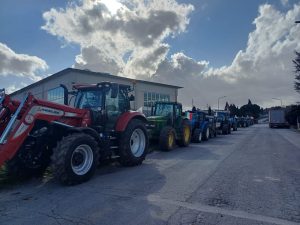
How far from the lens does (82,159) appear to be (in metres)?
7.03

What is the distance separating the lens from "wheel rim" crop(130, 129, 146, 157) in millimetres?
9641

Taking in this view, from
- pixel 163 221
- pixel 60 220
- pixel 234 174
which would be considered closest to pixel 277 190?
pixel 234 174

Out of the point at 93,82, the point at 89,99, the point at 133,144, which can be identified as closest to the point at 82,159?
the point at 89,99

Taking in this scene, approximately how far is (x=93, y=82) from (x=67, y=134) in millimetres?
24198

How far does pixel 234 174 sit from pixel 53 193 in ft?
15.4

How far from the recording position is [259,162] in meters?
9.91

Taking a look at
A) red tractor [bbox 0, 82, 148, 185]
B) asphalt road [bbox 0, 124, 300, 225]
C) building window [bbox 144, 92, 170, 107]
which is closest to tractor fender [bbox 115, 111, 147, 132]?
red tractor [bbox 0, 82, 148, 185]

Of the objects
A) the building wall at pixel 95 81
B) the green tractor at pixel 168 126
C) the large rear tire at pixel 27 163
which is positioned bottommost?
→ the large rear tire at pixel 27 163

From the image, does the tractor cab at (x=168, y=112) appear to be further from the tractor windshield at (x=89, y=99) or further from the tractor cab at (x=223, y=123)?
the tractor cab at (x=223, y=123)

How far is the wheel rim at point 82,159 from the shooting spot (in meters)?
6.83

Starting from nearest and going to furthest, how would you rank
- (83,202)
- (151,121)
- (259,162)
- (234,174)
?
(83,202)
(234,174)
(259,162)
(151,121)

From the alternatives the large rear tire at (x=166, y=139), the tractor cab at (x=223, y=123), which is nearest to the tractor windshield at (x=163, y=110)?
the large rear tire at (x=166, y=139)

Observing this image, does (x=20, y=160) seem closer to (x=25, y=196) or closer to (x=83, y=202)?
(x=25, y=196)

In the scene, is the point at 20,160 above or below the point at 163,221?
above
